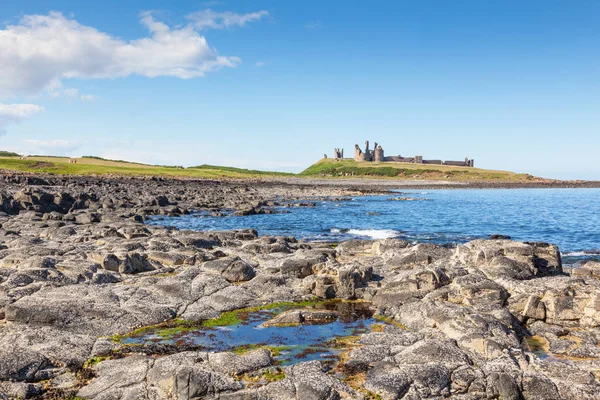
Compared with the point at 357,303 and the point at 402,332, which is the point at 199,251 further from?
the point at 402,332

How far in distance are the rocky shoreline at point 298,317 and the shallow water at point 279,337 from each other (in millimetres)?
583

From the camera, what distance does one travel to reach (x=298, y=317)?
1914 cm

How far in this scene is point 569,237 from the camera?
46.9m

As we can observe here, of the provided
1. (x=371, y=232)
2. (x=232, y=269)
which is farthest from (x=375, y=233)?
(x=232, y=269)

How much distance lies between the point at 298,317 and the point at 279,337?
190cm

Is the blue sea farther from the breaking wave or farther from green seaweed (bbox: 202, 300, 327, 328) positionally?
green seaweed (bbox: 202, 300, 327, 328)

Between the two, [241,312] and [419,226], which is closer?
[241,312]

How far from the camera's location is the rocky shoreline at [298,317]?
12.9m

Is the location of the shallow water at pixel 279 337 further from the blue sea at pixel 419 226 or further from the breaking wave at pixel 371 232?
the breaking wave at pixel 371 232

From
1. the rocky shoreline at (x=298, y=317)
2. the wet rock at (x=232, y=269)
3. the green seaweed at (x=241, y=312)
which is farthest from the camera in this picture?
the wet rock at (x=232, y=269)

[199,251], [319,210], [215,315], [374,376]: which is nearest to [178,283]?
[215,315]

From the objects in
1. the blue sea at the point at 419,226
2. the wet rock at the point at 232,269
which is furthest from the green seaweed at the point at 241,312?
the blue sea at the point at 419,226

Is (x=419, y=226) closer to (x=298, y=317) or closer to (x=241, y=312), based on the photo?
(x=241, y=312)

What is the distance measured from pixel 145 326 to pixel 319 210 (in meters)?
58.1
